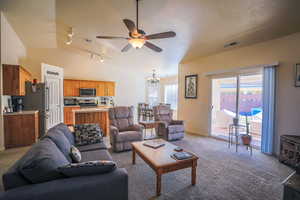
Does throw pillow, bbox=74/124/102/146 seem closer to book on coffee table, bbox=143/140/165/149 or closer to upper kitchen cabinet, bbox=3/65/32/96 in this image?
book on coffee table, bbox=143/140/165/149

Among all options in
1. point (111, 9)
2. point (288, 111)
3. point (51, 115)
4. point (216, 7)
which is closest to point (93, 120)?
point (51, 115)

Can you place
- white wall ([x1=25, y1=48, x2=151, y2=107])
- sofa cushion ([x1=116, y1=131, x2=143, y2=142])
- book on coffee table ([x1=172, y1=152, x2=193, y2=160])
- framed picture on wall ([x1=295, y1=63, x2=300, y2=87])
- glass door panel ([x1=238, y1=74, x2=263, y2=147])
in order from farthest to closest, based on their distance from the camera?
white wall ([x1=25, y1=48, x2=151, y2=107])
glass door panel ([x1=238, y1=74, x2=263, y2=147])
sofa cushion ([x1=116, y1=131, x2=143, y2=142])
framed picture on wall ([x1=295, y1=63, x2=300, y2=87])
book on coffee table ([x1=172, y1=152, x2=193, y2=160])

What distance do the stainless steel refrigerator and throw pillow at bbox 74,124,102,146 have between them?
2.55 meters

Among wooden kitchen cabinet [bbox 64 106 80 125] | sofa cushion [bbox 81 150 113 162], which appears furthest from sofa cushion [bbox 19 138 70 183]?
wooden kitchen cabinet [bbox 64 106 80 125]

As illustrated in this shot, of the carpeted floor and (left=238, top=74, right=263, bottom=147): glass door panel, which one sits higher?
(left=238, top=74, right=263, bottom=147): glass door panel

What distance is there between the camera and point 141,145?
2.69 m

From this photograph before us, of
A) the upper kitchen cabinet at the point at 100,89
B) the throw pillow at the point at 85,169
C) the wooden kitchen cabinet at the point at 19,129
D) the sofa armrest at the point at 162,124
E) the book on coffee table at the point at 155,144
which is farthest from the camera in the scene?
the upper kitchen cabinet at the point at 100,89

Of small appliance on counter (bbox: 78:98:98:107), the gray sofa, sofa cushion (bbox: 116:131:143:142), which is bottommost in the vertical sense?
sofa cushion (bbox: 116:131:143:142)

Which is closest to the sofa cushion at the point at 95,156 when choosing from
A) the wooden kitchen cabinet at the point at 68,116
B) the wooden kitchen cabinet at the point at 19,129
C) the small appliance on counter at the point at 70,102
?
the wooden kitchen cabinet at the point at 19,129

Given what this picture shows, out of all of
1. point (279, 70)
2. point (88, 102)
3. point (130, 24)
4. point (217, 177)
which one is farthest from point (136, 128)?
point (88, 102)

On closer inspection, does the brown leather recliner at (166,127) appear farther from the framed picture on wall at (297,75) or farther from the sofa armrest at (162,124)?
the framed picture on wall at (297,75)

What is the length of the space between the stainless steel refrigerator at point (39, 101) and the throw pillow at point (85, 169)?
417 cm

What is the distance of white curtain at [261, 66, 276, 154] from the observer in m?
3.25

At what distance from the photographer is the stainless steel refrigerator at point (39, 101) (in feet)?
14.8
